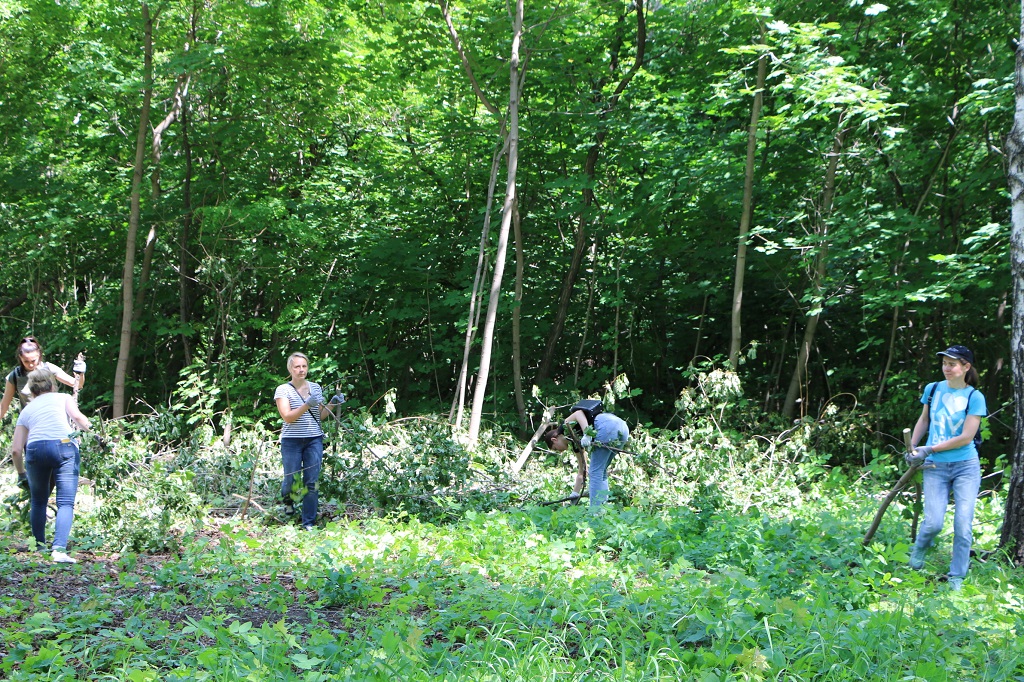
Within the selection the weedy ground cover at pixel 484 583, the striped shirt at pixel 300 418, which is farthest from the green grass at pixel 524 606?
the striped shirt at pixel 300 418

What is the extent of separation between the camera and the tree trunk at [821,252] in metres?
10.6

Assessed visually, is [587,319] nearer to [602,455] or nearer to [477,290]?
[477,290]

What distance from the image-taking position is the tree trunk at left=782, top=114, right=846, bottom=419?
34.7ft

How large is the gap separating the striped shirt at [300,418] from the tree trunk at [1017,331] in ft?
18.1

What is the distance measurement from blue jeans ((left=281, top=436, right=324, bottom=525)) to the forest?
0.75 feet

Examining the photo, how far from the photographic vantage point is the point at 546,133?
541 inches

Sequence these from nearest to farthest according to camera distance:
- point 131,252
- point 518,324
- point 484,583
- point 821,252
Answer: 1. point 484,583
2. point 821,252
3. point 131,252
4. point 518,324

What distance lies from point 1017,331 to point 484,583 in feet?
13.6

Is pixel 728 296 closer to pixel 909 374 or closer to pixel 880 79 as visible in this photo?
pixel 909 374

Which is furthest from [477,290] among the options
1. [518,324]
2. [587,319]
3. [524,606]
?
[524,606]

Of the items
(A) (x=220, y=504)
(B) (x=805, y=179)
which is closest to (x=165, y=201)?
(A) (x=220, y=504)

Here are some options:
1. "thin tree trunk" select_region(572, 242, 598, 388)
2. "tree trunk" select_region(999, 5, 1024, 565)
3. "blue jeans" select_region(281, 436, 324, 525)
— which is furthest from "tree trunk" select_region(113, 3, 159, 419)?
"tree trunk" select_region(999, 5, 1024, 565)

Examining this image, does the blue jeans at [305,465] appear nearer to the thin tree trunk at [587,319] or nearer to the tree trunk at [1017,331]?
the tree trunk at [1017,331]

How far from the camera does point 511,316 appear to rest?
14664mm
